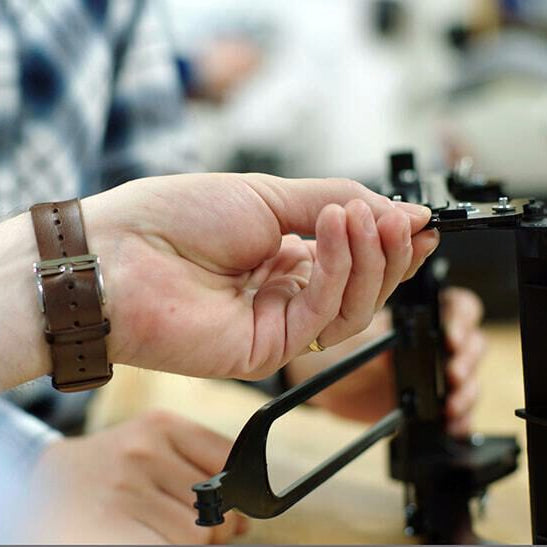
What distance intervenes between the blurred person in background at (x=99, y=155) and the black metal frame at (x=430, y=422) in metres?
0.04

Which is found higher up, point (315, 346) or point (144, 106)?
point (144, 106)

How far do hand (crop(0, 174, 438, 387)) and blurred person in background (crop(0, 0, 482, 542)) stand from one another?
0.09 metres

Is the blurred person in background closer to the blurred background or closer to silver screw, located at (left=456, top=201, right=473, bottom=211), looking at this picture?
silver screw, located at (left=456, top=201, right=473, bottom=211)

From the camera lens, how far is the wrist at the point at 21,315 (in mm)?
405

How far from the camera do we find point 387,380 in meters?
0.66

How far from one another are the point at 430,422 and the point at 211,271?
0.26m

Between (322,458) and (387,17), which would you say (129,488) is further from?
(387,17)

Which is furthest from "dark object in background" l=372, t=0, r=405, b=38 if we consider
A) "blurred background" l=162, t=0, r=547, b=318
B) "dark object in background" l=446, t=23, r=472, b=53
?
"dark object in background" l=446, t=23, r=472, b=53

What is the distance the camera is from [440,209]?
1.40 ft

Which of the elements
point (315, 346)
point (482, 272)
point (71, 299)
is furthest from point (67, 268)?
point (482, 272)

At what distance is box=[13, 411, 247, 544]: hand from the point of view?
0.54 meters

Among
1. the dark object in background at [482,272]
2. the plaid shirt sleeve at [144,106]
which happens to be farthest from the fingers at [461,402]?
the plaid shirt sleeve at [144,106]

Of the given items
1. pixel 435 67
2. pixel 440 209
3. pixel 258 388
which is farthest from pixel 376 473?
pixel 435 67

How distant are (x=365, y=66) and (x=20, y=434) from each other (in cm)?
129
